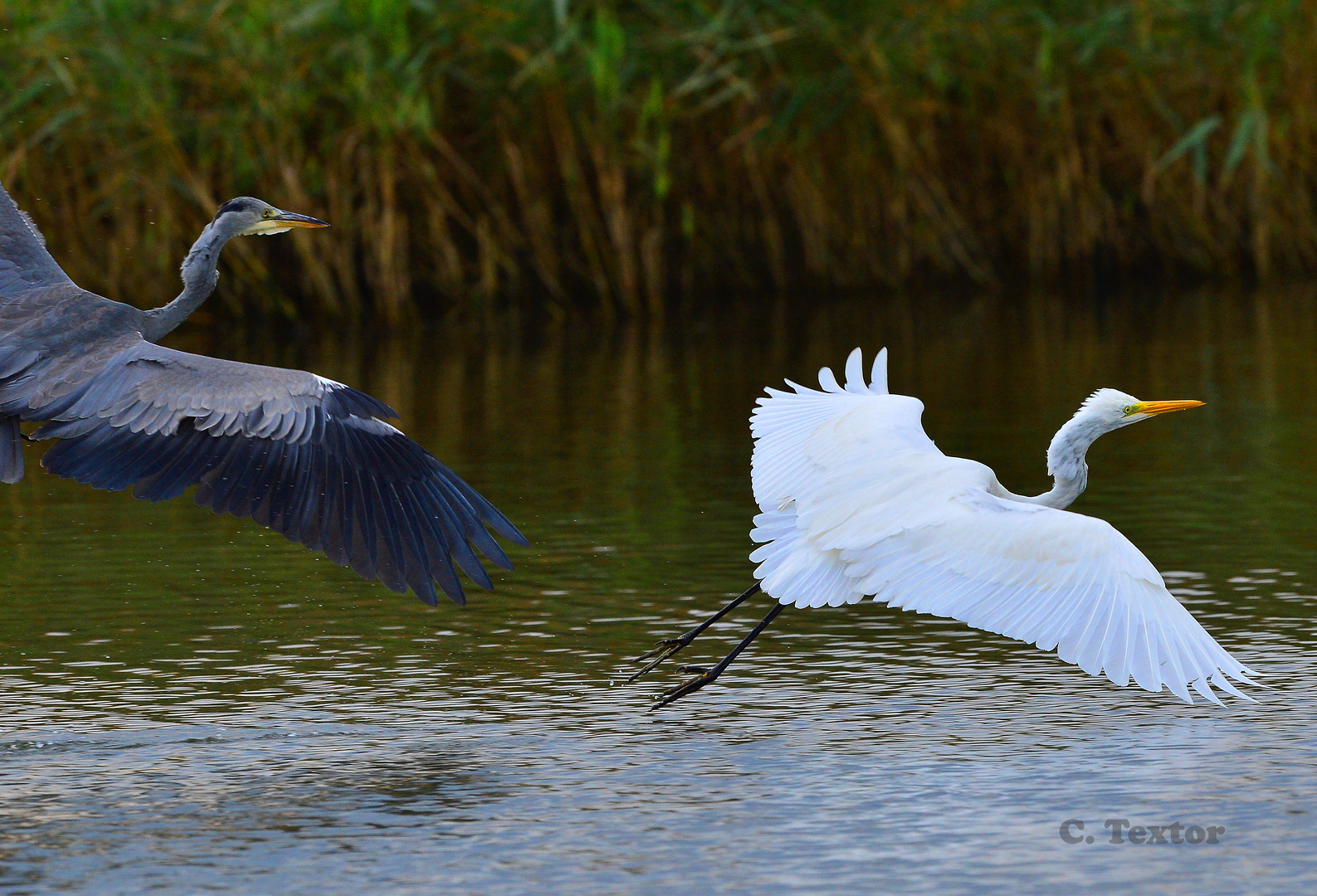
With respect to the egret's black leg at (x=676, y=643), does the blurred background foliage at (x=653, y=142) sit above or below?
above

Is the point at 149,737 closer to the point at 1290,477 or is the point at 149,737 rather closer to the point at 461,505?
the point at 461,505

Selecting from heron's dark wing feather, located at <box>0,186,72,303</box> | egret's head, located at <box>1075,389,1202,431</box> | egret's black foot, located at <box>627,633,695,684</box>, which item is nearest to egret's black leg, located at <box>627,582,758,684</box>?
egret's black foot, located at <box>627,633,695,684</box>

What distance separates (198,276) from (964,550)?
3002 millimetres

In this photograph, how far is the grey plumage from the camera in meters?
5.49

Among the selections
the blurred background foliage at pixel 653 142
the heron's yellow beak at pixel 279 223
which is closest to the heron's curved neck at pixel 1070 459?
the heron's yellow beak at pixel 279 223

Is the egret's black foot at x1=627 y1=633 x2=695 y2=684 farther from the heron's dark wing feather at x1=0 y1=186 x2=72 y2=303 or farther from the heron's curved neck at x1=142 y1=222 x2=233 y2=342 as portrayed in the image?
the heron's dark wing feather at x1=0 y1=186 x2=72 y2=303

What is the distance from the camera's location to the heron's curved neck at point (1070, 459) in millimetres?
5688

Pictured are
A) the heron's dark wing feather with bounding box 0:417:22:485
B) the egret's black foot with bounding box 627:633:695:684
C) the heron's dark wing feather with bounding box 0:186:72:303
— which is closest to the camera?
the heron's dark wing feather with bounding box 0:417:22:485

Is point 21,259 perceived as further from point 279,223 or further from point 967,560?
point 967,560

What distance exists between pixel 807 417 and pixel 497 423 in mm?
4854

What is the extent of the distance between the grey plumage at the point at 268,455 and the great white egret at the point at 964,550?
0.74 meters

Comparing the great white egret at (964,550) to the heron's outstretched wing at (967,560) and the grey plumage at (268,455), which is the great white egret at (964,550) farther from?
the grey plumage at (268,455)

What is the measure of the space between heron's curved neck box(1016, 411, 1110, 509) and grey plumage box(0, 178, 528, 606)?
1.46 meters

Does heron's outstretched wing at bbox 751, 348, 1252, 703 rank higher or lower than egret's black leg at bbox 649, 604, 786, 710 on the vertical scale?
higher
